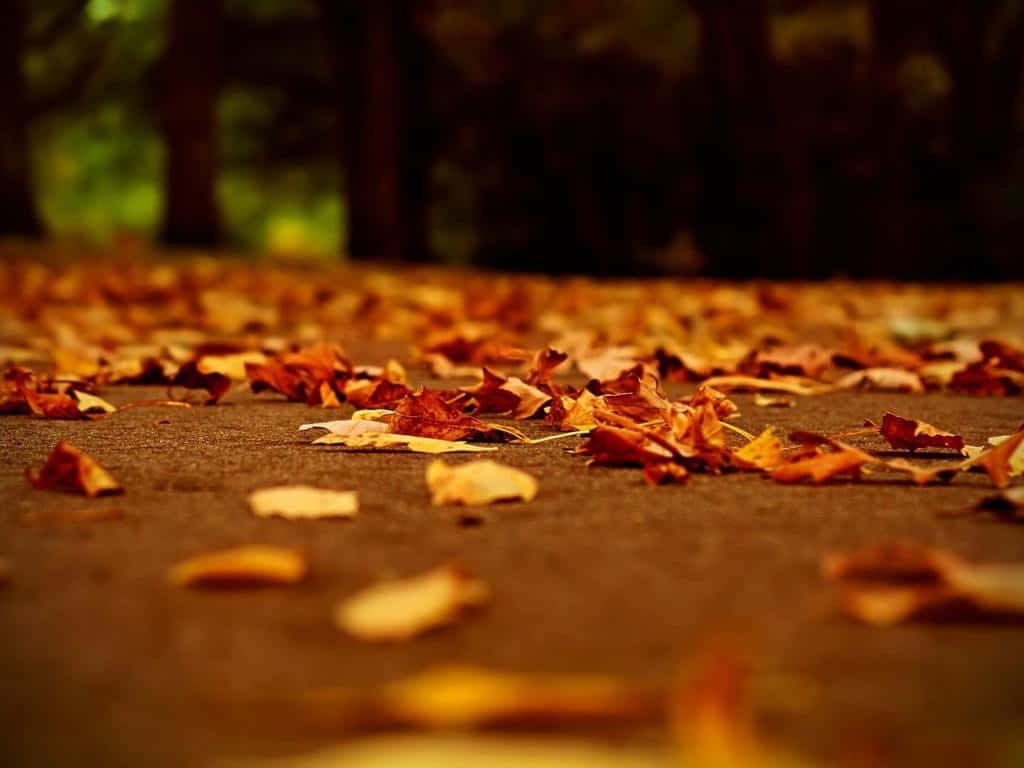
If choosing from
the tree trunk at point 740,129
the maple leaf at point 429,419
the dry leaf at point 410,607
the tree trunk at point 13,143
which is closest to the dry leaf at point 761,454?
the maple leaf at point 429,419

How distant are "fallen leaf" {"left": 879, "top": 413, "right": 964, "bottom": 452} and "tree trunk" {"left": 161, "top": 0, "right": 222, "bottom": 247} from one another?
11755 millimetres

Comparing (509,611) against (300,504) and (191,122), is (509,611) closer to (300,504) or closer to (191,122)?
(300,504)

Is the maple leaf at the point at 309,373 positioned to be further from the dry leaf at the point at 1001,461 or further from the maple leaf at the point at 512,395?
the dry leaf at the point at 1001,461

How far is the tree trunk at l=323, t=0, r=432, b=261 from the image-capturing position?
13703mm

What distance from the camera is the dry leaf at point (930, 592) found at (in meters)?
1.13

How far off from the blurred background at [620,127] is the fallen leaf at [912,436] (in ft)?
33.2

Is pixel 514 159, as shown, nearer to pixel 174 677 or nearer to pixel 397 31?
pixel 397 31

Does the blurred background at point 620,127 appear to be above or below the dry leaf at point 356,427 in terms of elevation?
above

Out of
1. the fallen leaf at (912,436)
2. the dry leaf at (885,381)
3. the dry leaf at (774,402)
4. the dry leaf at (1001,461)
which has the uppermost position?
the dry leaf at (1001,461)

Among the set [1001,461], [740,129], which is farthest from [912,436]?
[740,129]

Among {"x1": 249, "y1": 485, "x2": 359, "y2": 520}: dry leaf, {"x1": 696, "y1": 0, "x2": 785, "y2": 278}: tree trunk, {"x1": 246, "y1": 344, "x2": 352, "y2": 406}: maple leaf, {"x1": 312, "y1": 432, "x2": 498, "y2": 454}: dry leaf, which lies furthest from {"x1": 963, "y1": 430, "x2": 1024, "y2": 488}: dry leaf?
{"x1": 696, "y1": 0, "x2": 785, "y2": 278}: tree trunk

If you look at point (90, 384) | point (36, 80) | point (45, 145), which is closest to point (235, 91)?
point (36, 80)

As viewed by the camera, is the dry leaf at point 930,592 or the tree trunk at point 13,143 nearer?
the dry leaf at point 930,592

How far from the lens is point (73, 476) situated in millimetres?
1764
